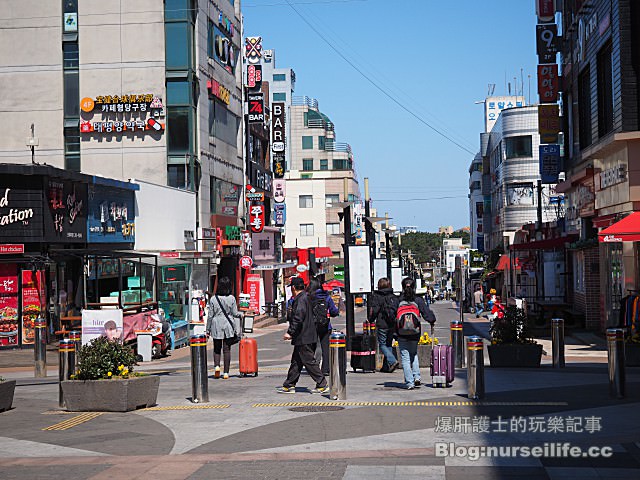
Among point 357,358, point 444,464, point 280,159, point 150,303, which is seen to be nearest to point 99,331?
point 150,303

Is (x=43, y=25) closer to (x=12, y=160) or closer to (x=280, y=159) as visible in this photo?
(x=12, y=160)

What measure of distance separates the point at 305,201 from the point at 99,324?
78522mm

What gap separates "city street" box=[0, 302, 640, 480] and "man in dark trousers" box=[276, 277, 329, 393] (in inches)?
12.2

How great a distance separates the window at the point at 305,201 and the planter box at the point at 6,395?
287 ft

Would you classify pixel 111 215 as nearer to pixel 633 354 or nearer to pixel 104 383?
pixel 633 354

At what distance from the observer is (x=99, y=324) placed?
24.0m

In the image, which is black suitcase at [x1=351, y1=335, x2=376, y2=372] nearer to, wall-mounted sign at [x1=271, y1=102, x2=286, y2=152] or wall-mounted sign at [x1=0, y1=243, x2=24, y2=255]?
wall-mounted sign at [x1=0, y1=243, x2=24, y2=255]

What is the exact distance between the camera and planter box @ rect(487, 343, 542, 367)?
1927 cm

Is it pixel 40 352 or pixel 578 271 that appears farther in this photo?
pixel 578 271

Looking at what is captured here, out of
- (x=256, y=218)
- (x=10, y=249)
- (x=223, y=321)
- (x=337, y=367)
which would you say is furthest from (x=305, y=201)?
(x=337, y=367)

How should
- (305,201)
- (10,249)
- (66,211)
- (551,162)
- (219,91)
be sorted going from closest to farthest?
1. (10,249)
2. (66,211)
3. (551,162)
4. (219,91)
5. (305,201)

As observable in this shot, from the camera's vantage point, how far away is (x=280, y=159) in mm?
68250

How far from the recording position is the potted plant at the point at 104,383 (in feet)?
45.3

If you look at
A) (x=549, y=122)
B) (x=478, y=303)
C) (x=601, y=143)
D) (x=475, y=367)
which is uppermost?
(x=549, y=122)
